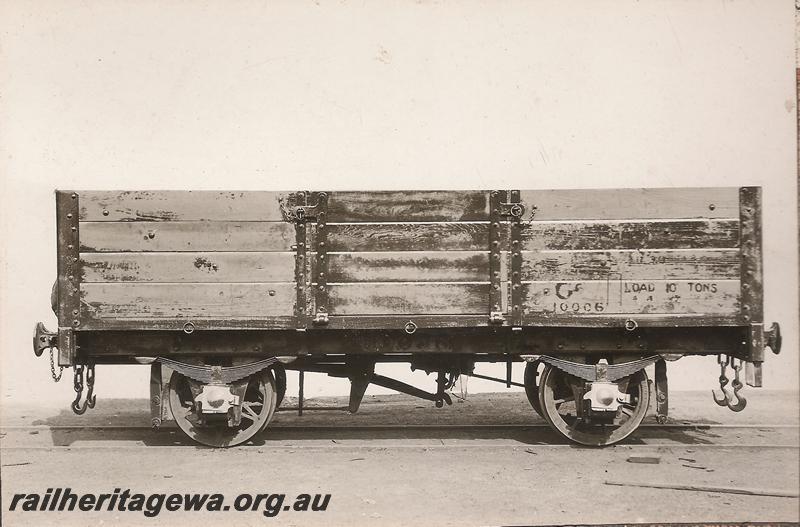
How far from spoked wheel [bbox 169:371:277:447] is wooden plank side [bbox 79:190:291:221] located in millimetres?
1663

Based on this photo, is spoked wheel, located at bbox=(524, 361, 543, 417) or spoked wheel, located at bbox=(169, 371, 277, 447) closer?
spoked wheel, located at bbox=(169, 371, 277, 447)

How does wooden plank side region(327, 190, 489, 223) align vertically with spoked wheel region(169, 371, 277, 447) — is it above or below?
above

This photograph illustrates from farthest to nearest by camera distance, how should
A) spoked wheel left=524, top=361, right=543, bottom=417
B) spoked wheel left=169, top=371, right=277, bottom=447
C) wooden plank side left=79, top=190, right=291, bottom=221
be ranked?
1. spoked wheel left=524, top=361, right=543, bottom=417
2. spoked wheel left=169, top=371, right=277, bottom=447
3. wooden plank side left=79, top=190, right=291, bottom=221

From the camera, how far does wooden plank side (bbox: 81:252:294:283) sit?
7605mm

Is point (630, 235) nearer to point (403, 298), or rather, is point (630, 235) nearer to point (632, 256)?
point (632, 256)

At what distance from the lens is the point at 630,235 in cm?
762

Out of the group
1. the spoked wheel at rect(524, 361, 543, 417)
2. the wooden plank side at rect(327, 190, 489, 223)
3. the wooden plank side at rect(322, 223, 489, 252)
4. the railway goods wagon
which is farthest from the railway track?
the wooden plank side at rect(327, 190, 489, 223)

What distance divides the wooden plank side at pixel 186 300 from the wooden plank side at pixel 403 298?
51 cm

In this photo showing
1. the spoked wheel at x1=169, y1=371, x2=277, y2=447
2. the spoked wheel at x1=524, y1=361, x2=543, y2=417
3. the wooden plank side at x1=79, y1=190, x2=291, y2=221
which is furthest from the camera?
the spoked wheel at x1=524, y1=361, x2=543, y2=417

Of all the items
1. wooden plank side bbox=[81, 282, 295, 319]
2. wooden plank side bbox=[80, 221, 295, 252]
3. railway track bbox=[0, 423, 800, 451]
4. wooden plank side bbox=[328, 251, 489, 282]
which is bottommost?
railway track bbox=[0, 423, 800, 451]

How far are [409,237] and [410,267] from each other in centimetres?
30

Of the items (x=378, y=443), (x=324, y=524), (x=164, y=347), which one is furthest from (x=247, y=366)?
(x=324, y=524)

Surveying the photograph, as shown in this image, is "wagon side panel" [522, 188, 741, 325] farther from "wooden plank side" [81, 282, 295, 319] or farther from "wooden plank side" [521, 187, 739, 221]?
"wooden plank side" [81, 282, 295, 319]

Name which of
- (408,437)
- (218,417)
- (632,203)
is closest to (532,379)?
(408,437)
